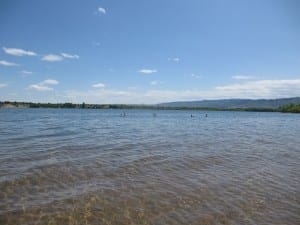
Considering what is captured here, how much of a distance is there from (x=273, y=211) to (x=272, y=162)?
7.76m

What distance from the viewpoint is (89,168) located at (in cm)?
1330

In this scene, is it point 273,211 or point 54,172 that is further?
point 54,172

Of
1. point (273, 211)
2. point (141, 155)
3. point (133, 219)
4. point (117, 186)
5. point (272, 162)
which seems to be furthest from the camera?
point (141, 155)

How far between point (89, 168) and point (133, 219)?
6.22 metres

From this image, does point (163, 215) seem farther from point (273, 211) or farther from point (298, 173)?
point (298, 173)

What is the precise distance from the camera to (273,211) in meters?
8.18

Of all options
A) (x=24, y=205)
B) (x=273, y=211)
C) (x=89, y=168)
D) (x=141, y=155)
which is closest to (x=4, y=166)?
(x=89, y=168)

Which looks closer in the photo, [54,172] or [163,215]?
[163,215]

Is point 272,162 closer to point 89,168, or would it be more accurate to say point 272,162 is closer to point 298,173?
point 298,173

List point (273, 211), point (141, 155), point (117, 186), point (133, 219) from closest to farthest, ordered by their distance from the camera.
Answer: point (133, 219), point (273, 211), point (117, 186), point (141, 155)

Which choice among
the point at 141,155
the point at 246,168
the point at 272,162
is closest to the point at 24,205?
the point at 141,155

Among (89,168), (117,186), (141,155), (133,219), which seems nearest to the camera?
(133,219)

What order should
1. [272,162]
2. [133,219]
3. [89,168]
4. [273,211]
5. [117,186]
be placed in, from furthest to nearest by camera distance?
1. [272,162]
2. [89,168]
3. [117,186]
4. [273,211]
5. [133,219]

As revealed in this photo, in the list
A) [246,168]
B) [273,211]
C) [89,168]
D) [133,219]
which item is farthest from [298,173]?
[89,168]
